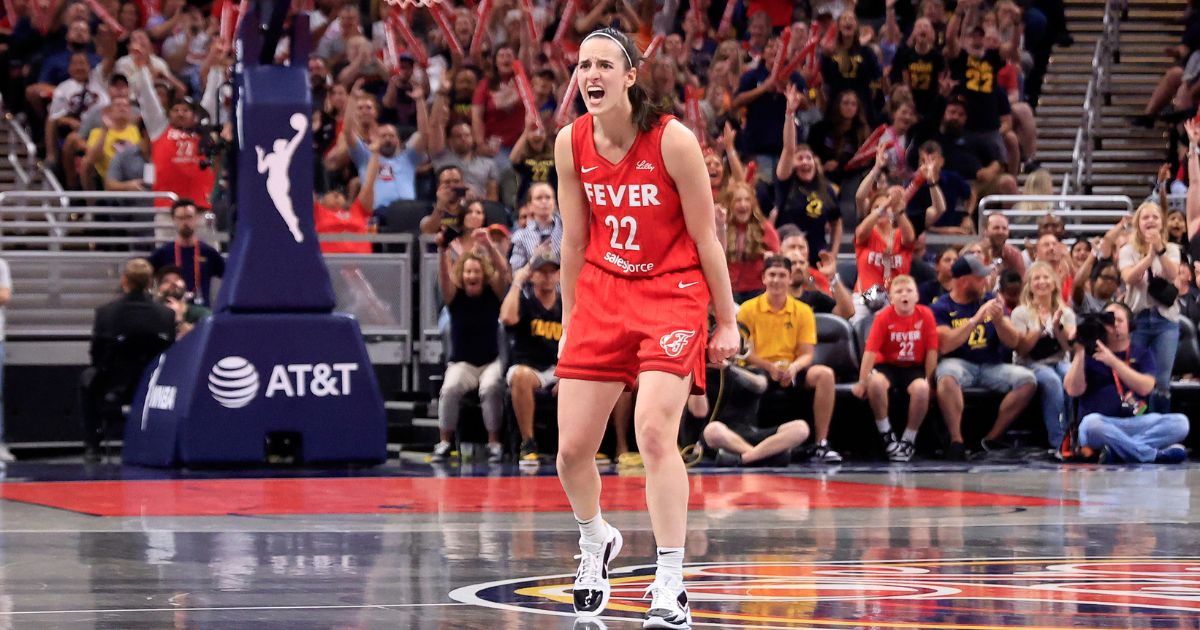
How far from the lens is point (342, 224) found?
697 inches

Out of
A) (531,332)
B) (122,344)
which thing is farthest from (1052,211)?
(122,344)

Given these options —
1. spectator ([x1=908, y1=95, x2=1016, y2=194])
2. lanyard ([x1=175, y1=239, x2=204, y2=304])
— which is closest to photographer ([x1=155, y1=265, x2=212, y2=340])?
lanyard ([x1=175, y1=239, x2=204, y2=304])

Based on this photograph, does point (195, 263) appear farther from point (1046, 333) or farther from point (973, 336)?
point (1046, 333)

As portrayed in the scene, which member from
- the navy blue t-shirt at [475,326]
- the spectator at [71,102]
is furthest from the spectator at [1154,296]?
the spectator at [71,102]

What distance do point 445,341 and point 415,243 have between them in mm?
1428

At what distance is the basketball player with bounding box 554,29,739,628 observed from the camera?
21.9 ft

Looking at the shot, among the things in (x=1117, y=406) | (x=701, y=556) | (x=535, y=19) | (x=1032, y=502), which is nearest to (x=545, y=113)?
→ (x=535, y=19)

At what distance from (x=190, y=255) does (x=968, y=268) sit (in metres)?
6.89

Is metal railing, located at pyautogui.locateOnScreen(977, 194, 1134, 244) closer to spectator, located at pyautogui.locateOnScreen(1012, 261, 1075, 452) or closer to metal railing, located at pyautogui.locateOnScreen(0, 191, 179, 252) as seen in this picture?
spectator, located at pyautogui.locateOnScreen(1012, 261, 1075, 452)

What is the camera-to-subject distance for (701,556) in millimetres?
8852

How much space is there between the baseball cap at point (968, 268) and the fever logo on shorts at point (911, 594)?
7996mm

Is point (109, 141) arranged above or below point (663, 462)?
above

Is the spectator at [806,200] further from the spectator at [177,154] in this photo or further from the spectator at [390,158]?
the spectator at [177,154]

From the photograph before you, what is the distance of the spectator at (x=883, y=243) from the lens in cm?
1711
